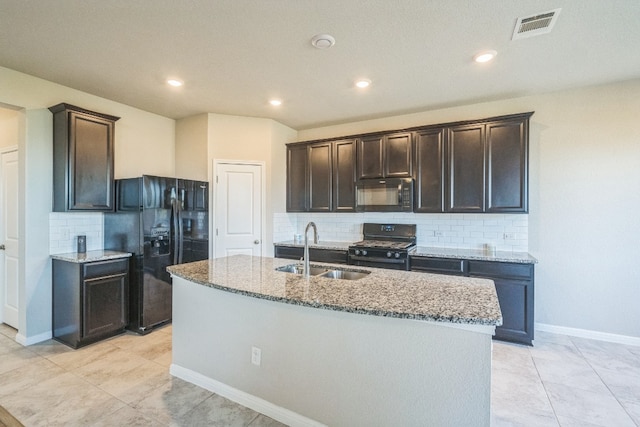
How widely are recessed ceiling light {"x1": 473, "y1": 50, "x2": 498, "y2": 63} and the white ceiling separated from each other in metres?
0.07

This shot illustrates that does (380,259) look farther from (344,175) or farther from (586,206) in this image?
(586,206)

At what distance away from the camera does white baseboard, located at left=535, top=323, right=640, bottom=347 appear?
3270mm

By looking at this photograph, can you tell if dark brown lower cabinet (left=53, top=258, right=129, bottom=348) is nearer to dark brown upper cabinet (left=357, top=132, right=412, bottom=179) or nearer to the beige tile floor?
the beige tile floor

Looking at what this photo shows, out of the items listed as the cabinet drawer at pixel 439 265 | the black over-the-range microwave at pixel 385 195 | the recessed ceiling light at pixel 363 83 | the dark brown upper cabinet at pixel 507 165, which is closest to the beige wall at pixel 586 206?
the dark brown upper cabinet at pixel 507 165

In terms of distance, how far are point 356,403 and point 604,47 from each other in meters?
3.39

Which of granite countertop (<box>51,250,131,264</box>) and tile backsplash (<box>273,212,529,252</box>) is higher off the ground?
tile backsplash (<box>273,212,529,252</box>)

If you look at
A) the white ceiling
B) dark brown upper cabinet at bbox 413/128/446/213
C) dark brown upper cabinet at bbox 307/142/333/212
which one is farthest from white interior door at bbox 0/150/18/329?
dark brown upper cabinet at bbox 413/128/446/213

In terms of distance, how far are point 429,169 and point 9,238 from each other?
5.12 m

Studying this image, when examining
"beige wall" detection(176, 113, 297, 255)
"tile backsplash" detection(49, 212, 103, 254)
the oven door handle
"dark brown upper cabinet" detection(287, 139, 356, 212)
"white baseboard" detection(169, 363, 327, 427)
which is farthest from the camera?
"dark brown upper cabinet" detection(287, 139, 356, 212)

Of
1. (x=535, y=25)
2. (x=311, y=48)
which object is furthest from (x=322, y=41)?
(x=535, y=25)

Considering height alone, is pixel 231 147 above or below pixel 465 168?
above

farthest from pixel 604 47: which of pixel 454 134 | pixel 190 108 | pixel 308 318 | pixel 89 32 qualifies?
pixel 190 108

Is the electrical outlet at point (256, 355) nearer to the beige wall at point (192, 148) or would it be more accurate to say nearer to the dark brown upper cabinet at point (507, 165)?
the beige wall at point (192, 148)

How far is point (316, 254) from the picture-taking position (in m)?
4.42
